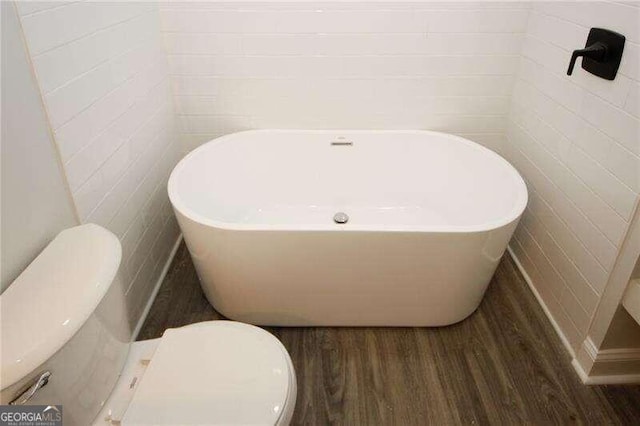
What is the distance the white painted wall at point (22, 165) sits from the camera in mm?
1045

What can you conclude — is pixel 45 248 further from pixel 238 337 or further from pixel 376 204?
pixel 376 204

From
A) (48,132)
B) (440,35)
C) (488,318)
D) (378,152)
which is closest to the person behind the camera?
(48,132)

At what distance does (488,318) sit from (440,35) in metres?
1.34

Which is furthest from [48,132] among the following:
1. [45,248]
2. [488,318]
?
[488,318]

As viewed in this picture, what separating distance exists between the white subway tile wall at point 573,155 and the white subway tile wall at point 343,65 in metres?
0.18

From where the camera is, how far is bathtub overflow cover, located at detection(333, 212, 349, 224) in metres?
2.26

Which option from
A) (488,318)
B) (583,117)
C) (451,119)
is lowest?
(488,318)

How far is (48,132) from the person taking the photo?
1220 mm

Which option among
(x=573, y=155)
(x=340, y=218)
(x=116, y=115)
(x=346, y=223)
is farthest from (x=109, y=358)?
(x=573, y=155)

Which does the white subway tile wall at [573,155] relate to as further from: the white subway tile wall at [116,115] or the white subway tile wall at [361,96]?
the white subway tile wall at [116,115]

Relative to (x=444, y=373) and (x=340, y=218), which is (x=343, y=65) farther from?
(x=444, y=373)

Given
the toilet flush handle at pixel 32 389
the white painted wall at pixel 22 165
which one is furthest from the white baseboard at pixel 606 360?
the white painted wall at pixel 22 165

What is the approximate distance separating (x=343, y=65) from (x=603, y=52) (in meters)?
1.10

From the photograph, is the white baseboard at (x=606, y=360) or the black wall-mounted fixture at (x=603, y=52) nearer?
the black wall-mounted fixture at (x=603, y=52)
